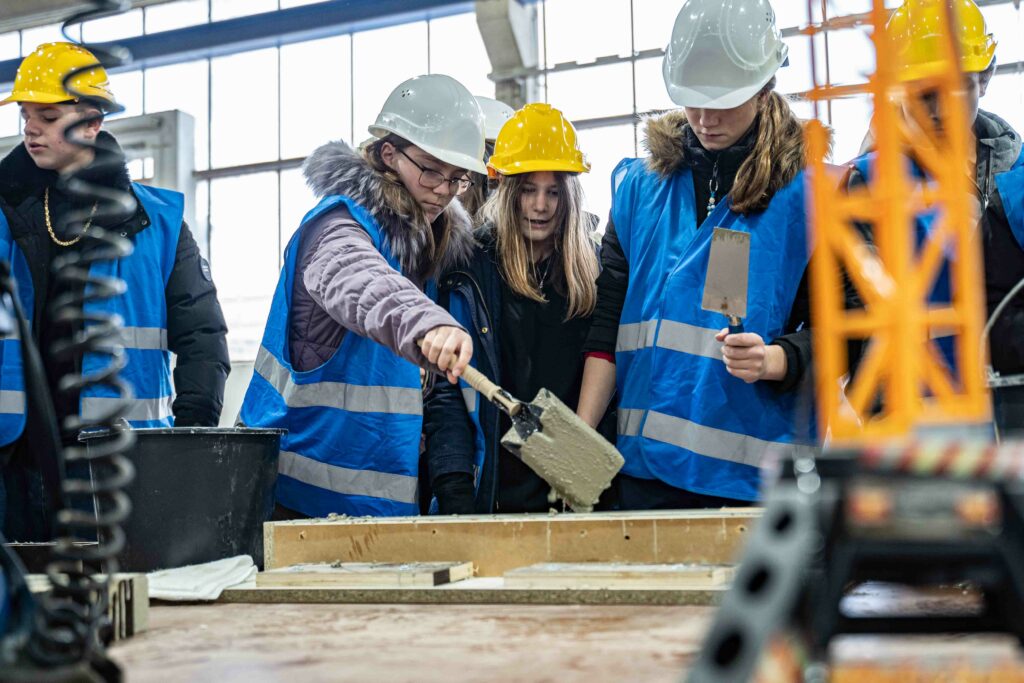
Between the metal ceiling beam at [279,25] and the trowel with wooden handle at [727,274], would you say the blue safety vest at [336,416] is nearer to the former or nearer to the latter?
the trowel with wooden handle at [727,274]

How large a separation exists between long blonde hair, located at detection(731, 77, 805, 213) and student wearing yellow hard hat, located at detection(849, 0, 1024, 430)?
22cm

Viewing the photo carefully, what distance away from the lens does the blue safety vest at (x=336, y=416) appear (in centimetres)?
273

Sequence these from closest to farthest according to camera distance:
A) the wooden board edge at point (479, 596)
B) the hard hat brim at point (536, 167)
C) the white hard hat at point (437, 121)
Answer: the wooden board edge at point (479, 596), the white hard hat at point (437, 121), the hard hat brim at point (536, 167)

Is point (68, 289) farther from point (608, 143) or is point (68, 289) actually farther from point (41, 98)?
point (608, 143)

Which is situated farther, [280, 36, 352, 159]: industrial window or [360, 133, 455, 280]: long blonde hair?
[280, 36, 352, 159]: industrial window

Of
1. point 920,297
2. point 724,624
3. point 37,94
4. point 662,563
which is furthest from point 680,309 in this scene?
point 37,94

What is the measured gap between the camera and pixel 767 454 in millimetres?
2541

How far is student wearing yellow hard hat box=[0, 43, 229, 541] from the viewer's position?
9.52 feet

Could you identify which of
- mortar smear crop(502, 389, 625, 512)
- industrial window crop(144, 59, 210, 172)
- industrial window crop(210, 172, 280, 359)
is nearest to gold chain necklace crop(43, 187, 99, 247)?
mortar smear crop(502, 389, 625, 512)

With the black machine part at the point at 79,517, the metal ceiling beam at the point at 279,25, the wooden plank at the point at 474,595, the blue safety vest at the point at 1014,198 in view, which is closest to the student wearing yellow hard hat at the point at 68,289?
the wooden plank at the point at 474,595

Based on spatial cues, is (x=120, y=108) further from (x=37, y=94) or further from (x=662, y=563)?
(x=37, y=94)

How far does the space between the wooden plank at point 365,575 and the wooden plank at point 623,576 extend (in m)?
0.17

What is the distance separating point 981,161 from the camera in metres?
2.73

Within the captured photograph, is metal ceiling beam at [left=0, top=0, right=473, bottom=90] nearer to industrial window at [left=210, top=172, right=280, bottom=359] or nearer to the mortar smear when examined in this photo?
industrial window at [left=210, top=172, right=280, bottom=359]
